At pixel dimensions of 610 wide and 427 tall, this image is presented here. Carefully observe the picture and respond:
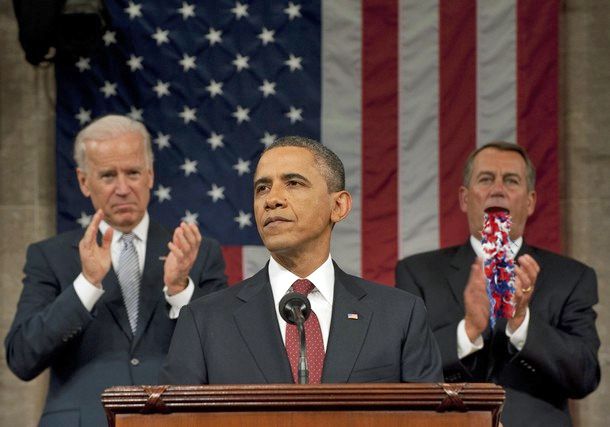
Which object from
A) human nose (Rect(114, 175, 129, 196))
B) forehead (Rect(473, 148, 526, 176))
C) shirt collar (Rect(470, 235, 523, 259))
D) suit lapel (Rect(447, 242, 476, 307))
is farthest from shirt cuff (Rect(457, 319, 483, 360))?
human nose (Rect(114, 175, 129, 196))

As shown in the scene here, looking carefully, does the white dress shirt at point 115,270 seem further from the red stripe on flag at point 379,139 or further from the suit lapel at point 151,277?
the red stripe on flag at point 379,139

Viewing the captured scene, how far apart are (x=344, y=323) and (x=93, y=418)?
4.55ft

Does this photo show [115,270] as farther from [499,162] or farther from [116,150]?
[499,162]

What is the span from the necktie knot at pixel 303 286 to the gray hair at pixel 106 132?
146 cm

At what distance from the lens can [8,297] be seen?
18.8 ft

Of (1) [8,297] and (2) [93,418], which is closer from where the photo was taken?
(2) [93,418]

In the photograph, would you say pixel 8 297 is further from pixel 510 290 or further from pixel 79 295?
pixel 510 290

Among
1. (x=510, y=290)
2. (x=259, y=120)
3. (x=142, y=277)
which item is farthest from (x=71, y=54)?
(x=510, y=290)

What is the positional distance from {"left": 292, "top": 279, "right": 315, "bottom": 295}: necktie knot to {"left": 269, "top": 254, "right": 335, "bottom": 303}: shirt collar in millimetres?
19

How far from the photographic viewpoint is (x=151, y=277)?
4438 mm

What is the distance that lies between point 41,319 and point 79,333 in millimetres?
158

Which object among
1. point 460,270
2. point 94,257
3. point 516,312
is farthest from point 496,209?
point 94,257

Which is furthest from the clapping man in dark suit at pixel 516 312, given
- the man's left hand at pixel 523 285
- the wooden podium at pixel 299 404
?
the wooden podium at pixel 299 404

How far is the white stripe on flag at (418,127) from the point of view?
18.8 feet
